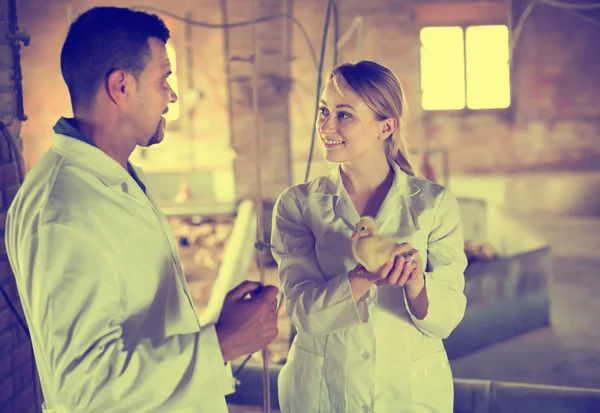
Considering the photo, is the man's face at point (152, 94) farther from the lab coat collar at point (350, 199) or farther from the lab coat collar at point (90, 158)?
the lab coat collar at point (350, 199)

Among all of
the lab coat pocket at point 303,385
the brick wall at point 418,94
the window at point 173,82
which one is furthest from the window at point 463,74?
the lab coat pocket at point 303,385

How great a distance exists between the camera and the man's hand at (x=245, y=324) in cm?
133

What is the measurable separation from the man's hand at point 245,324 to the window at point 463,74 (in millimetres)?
8932

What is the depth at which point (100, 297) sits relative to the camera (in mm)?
1242

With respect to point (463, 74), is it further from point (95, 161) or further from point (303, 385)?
point (95, 161)

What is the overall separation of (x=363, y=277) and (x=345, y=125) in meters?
0.41

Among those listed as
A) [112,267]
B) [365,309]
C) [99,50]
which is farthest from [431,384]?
[99,50]

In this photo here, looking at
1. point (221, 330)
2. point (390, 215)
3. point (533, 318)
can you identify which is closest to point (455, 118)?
point (533, 318)

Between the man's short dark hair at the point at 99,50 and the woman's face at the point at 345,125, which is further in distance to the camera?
the woman's face at the point at 345,125

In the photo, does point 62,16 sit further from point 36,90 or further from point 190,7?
point 190,7

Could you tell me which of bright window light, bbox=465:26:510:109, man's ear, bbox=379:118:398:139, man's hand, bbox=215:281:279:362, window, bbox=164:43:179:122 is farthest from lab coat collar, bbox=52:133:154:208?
bright window light, bbox=465:26:510:109

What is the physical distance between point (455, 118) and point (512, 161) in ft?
3.25

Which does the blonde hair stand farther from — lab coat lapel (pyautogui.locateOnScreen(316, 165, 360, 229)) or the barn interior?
the barn interior

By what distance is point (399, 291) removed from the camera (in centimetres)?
180
